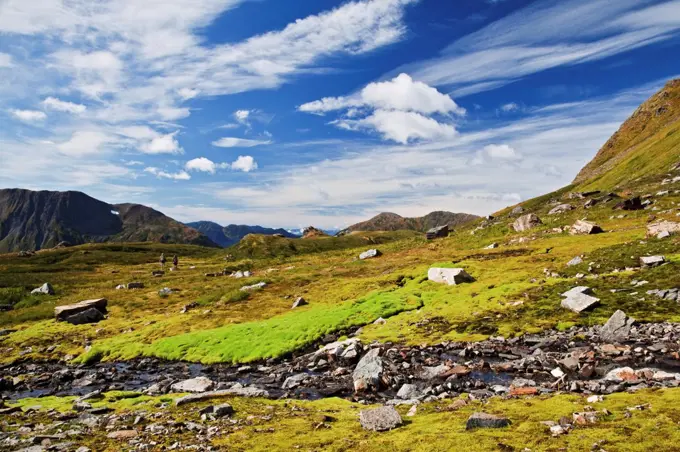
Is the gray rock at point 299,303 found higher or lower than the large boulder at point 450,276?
lower

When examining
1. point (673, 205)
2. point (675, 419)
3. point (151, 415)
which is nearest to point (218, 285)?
point (151, 415)

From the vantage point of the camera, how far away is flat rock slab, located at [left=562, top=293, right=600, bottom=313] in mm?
27978

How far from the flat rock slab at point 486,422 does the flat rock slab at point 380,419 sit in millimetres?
2732

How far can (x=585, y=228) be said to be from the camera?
2467 inches

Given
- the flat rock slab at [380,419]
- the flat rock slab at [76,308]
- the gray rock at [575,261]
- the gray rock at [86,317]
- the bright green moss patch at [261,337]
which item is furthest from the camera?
the flat rock slab at [76,308]

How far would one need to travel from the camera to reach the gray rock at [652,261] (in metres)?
33.7

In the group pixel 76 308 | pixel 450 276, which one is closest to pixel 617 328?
pixel 450 276

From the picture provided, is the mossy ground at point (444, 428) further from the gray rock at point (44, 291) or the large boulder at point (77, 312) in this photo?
the gray rock at point (44, 291)

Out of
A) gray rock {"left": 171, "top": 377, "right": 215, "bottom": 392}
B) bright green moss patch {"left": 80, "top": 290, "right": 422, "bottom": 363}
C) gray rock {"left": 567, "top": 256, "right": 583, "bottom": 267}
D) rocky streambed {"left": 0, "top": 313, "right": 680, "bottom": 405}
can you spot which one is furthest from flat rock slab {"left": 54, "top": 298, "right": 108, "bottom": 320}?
gray rock {"left": 567, "top": 256, "right": 583, "bottom": 267}

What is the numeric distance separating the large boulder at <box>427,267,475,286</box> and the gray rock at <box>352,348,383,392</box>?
21.5 metres

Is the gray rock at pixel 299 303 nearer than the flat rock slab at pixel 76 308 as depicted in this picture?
Yes

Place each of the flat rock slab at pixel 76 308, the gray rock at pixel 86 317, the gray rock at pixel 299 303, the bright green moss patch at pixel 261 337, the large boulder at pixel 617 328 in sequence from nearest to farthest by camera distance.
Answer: the large boulder at pixel 617 328 < the bright green moss patch at pixel 261 337 < the gray rock at pixel 299 303 < the gray rock at pixel 86 317 < the flat rock slab at pixel 76 308

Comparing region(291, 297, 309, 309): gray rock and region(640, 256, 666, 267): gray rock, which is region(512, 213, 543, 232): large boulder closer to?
region(640, 256, 666, 267): gray rock

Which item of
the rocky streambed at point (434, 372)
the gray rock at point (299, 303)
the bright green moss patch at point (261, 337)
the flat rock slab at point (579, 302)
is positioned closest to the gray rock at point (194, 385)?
the rocky streambed at point (434, 372)
